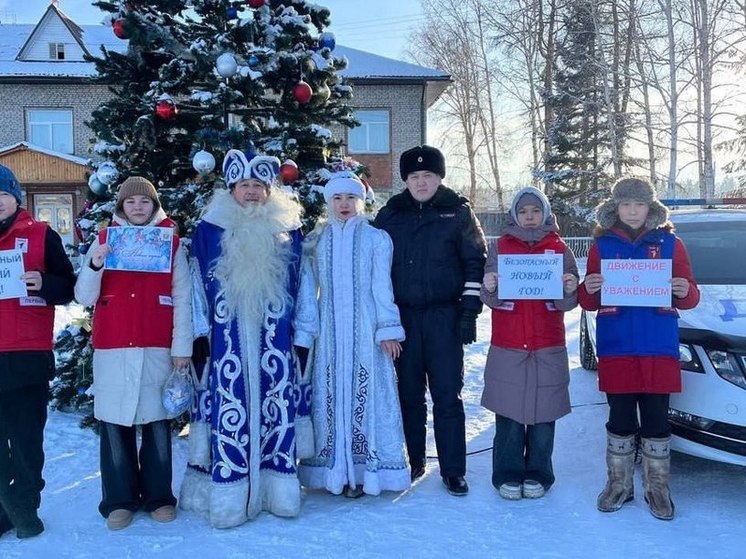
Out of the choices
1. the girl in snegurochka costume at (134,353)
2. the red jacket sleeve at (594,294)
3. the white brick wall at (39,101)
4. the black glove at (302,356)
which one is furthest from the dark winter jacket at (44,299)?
the white brick wall at (39,101)

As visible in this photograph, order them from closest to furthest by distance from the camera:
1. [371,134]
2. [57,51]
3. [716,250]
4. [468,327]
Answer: [468,327] < [716,250] < [371,134] < [57,51]

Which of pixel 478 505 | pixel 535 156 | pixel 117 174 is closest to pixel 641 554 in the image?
pixel 478 505

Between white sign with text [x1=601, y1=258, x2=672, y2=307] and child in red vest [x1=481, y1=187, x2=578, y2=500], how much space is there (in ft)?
0.84

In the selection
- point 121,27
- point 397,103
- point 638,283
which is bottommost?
point 638,283

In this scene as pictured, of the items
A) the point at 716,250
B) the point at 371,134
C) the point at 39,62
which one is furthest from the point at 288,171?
the point at 39,62

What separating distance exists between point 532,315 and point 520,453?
947 millimetres

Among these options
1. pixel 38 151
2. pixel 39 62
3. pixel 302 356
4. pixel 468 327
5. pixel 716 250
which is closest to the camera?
pixel 302 356

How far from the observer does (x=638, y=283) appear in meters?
3.99

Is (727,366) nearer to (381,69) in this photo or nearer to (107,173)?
(107,173)

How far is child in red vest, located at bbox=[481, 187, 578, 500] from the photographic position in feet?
14.0

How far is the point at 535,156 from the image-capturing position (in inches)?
1259

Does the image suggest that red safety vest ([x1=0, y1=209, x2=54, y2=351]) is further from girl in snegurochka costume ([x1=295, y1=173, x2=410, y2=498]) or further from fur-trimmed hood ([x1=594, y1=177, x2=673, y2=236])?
fur-trimmed hood ([x1=594, y1=177, x2=673, y2=236])

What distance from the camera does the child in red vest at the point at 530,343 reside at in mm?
4273

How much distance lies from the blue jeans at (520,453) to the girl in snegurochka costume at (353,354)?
670mm
